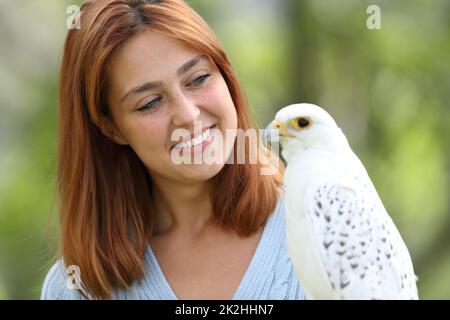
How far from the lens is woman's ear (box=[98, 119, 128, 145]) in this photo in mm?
1860

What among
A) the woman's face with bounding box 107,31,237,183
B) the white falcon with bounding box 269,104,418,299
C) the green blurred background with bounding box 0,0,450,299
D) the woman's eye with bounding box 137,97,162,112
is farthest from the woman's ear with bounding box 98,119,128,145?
the green blurred background with bounding box 0,0,450,299

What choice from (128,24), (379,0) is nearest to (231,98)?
(128,24)

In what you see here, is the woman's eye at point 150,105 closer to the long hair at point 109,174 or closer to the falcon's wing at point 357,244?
the long hair at point 109,174

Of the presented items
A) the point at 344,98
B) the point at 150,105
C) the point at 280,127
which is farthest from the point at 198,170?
the point at 344,98

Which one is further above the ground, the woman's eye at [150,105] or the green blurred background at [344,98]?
the woman's eye at [150,105]

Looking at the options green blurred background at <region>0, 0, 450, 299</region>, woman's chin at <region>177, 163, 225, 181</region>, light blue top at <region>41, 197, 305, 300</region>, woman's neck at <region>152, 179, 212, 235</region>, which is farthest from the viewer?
green blurred background at <region>0, 0, 450, 299</region>

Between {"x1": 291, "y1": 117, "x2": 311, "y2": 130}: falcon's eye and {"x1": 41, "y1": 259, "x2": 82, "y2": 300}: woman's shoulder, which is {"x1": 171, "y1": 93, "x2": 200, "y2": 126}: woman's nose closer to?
{"x1": 291, "y1": 117, "x2": 311, "y2": 130}: falcon's eye

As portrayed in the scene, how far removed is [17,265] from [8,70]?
64.8 inches

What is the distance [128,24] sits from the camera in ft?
5.53

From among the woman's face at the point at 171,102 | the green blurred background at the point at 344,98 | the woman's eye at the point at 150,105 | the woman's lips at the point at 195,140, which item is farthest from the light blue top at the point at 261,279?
the green blurred background at the point at 344,98

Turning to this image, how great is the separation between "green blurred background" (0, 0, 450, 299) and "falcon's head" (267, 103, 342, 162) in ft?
12.5

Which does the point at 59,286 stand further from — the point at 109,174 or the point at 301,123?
the point at 301,123

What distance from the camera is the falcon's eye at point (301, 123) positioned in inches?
49.0

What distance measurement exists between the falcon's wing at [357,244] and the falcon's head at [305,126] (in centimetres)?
9
